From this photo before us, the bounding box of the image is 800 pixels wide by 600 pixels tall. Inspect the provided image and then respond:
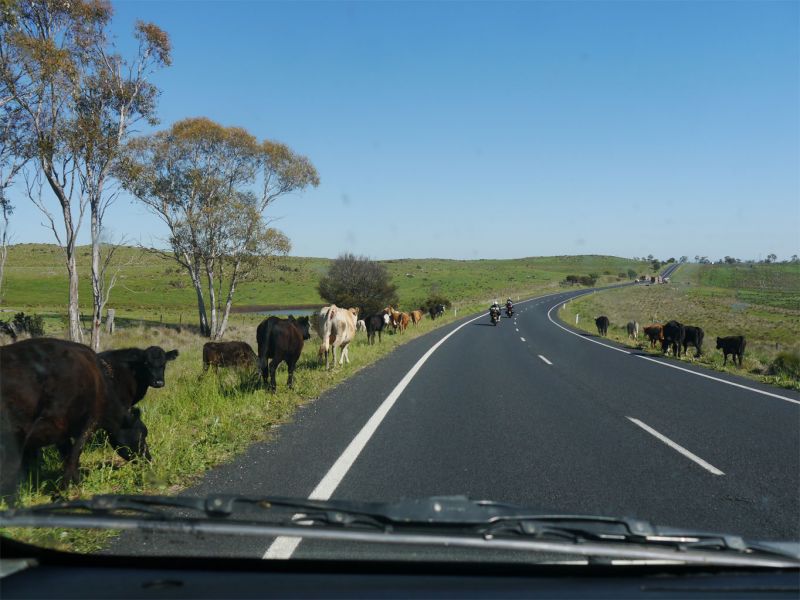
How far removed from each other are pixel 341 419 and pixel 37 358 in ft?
15.1

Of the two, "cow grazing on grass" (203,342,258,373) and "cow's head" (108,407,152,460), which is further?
"cow grazing on grass" (203,342,258,373)

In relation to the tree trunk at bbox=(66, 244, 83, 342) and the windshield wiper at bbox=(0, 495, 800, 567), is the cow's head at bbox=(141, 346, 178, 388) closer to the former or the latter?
the windshield wiper at bbox=(0, 495, 800, 567)

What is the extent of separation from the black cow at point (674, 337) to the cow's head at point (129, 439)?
68.7 ft

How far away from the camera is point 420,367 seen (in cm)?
1631

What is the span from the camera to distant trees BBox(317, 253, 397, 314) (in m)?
48.0

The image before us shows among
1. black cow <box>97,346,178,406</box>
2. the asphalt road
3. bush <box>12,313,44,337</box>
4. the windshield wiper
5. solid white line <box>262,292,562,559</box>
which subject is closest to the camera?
the windshield wiper

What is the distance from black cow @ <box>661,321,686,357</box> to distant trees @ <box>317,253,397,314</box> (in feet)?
88.2

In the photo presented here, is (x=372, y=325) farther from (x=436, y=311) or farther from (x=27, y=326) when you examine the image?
(x=436, y=311)

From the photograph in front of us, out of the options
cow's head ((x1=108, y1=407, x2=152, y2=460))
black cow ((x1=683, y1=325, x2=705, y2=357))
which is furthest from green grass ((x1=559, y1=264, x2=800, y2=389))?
cow's head ((x1=108, y1=407, x2=152, y2=460))

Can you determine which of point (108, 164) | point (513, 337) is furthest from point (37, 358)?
point (513, 337)

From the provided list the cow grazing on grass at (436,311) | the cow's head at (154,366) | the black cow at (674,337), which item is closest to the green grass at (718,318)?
the black cow at (674,337)

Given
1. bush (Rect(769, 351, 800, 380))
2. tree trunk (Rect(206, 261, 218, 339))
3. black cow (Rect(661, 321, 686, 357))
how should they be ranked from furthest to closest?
tree trunk (Rect(206, 261, 218, 339)) → black cow (Rect(661, 321, 686, 357)) → bush (Rect(769, 351, 800, 380))

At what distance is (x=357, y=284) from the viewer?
159ft

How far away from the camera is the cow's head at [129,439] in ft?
20.0
